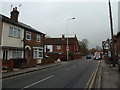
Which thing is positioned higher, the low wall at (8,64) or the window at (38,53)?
the window at (38,53)

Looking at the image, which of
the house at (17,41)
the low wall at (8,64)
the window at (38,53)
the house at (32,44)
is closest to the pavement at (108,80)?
the low wall at (8,64)

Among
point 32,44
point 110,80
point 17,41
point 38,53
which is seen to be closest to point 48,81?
point 110,80

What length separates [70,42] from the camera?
2447 inches

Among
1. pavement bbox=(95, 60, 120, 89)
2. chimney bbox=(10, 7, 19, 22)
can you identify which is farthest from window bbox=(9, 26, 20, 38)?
pavement bbox=(95, 60, 120, 89)

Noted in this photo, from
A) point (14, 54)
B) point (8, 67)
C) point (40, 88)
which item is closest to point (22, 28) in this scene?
point (14, 54)

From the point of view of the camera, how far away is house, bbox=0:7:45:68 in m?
17.5

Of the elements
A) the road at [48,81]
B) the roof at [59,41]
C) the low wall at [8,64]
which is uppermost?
the roof at [59,41]

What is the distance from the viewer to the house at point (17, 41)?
1750cm

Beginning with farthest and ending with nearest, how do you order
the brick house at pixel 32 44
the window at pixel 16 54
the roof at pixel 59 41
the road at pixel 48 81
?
the roof at pixel 59 41
the brick house at pixel 32 44
the window at pixel 16 54
the road at pixel 48 81

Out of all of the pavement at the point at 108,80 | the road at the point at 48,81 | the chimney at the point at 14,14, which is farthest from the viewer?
the chimney at the point at 14,14

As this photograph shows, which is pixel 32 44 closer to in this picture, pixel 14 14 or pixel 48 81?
pixel 14 14

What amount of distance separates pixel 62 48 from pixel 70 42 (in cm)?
513

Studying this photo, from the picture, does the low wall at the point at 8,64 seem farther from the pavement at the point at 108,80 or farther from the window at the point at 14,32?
the pavement at the point at 108,80

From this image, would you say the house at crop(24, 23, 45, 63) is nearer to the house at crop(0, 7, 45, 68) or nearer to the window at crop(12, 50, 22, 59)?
the house at crop(0, 7, 45, 68)
